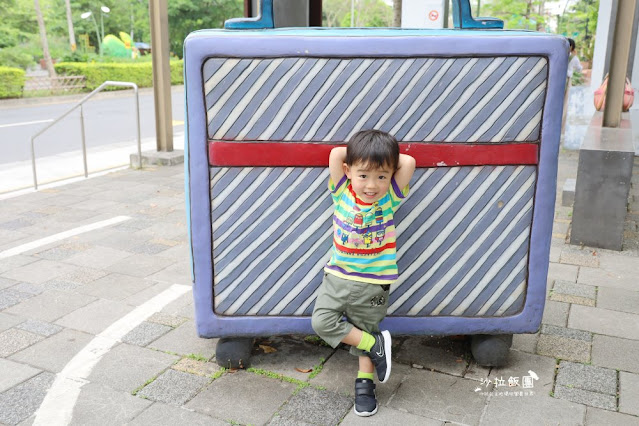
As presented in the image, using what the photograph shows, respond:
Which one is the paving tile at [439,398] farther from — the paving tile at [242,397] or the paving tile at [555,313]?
the paving tile at [555,313]


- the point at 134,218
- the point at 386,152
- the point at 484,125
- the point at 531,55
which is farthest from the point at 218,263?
the point at 134,218

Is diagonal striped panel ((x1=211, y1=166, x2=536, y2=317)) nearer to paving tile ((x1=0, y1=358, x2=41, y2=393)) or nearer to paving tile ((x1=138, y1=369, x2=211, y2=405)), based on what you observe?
paving tile ((x1=138, y1=369, x2=211, y2=405))

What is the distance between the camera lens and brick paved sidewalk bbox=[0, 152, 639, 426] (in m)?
2.55

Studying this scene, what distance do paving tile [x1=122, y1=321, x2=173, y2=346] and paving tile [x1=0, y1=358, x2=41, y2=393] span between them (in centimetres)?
47

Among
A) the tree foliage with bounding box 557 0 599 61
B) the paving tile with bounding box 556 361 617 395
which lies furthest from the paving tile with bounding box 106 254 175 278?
the tree foliage with bounding box 557 0 599 61

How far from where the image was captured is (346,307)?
261 centimetres

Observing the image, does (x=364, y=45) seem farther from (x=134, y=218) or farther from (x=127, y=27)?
(x=127, y=27)

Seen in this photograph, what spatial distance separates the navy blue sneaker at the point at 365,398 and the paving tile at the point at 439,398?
104 millimetres

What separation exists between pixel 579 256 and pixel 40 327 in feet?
12.0

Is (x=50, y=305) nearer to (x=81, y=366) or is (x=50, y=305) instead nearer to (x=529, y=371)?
(x=81, y=366)

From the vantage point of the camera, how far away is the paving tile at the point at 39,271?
160 inches

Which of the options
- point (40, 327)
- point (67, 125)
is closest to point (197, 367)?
point (40, 327)

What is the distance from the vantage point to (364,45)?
8.38 feet

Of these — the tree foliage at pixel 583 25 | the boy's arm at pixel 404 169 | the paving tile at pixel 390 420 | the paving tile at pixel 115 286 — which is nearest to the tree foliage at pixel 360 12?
the tree foliage at pixel 583 25
